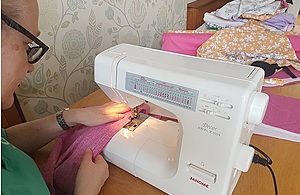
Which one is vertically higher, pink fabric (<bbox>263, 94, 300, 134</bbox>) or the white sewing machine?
the white sewing machine

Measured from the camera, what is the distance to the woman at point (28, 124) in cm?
47

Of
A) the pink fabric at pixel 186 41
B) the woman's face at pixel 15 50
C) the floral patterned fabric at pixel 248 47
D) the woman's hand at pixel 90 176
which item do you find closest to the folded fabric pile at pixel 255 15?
the floral patterned fabric at pixel 248 47

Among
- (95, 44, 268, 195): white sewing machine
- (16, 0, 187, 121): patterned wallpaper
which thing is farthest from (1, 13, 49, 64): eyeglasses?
(16, 0, 187, 121): patterned wallpaper

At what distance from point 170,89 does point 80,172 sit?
287 mm

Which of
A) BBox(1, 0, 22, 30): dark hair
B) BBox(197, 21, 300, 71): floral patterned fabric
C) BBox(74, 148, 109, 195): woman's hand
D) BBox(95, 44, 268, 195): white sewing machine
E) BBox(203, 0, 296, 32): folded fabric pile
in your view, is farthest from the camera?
BBox(203, 0, 296, 32): folded fabric pile

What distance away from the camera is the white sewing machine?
1.83 feet

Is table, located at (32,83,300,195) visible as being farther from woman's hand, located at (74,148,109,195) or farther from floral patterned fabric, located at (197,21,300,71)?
floral patterned fabric, located at (197,21,300,71)

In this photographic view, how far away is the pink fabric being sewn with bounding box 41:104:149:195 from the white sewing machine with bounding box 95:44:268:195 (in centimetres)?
3

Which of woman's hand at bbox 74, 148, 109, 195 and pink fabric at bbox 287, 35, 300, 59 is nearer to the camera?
woman's hand at bbox 74, 148, 109, 195

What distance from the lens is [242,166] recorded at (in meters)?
0.60

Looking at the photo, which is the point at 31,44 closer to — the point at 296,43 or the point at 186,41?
the point at 186,41

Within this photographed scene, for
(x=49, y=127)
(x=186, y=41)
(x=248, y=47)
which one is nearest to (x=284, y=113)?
(x=248, y=47)

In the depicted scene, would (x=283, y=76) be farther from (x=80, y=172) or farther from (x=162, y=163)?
(x=80, y=172)

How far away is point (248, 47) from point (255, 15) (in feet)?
0.65
